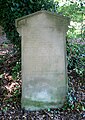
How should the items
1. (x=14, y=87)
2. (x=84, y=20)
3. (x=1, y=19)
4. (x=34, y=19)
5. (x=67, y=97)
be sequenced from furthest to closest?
(x=84, y=20), (x=1, y=19), (x=14, y=87), (x=67, y=97), (x=34, y=19)

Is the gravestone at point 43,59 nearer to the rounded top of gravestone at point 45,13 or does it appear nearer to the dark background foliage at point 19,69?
the rounded top of gravestone at point 45,13

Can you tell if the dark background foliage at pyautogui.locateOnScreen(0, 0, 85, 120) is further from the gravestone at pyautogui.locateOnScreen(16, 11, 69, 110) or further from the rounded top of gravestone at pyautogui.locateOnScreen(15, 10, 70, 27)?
the rounded top of gravestone at pyautogui.locateOnScreen(15, 10, 70, 27)

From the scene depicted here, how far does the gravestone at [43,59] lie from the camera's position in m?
4.05

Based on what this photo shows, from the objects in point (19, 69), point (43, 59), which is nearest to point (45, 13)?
point (43, 59)

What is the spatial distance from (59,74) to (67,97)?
0.47 metres

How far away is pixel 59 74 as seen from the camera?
165 inches

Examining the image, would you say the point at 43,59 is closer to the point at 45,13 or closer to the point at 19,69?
the point at 45,13

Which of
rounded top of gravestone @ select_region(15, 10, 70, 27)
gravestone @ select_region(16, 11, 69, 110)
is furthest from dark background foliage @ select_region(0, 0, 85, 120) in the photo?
rounded top of gravestone @ select_region(15, 10, 70, 27)

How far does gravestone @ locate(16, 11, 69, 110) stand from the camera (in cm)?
405

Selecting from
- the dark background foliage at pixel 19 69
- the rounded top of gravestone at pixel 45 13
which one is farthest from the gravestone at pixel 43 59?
the dark background foliage at pixel 19 69

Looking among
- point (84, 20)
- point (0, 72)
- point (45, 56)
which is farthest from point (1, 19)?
point (84, 20)

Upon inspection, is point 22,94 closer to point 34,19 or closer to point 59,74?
point 59,74

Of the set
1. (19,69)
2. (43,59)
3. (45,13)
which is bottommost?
(19,69)

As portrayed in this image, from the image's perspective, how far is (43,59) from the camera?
13.6 feet
